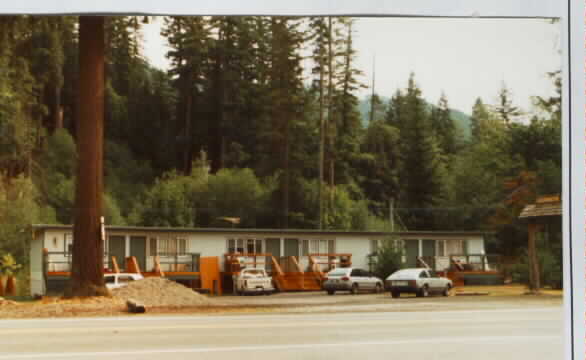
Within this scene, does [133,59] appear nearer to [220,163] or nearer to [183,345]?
[220,163]

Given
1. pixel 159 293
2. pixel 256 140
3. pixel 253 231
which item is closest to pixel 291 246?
pixel 253 231

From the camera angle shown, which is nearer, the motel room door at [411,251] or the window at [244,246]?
the window at [244,246]

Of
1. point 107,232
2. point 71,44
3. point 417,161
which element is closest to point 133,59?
point 71,44

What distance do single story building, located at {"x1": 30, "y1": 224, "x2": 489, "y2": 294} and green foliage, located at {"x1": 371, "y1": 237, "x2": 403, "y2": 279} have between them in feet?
0.17

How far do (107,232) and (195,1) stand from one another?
7.77ft

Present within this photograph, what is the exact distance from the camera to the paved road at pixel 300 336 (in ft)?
26.8

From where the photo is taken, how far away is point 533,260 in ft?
30.2

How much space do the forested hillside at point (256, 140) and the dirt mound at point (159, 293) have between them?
59 cm

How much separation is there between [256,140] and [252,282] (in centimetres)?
143

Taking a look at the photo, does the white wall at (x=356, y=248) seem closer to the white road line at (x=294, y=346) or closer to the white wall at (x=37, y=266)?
the white road line at (x=294, y=346)

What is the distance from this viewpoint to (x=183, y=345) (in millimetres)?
8297

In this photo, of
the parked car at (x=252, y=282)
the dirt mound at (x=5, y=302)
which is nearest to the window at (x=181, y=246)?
the parked car at (x=252, y=282)

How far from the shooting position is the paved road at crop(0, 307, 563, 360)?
8.16 meters

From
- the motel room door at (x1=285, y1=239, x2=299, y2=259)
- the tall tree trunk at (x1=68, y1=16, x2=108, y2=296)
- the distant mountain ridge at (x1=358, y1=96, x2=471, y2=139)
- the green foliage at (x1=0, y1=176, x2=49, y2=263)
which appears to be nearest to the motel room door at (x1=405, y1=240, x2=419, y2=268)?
the motel room door at (x1=285, y1=239, x2=299, y2=259)
